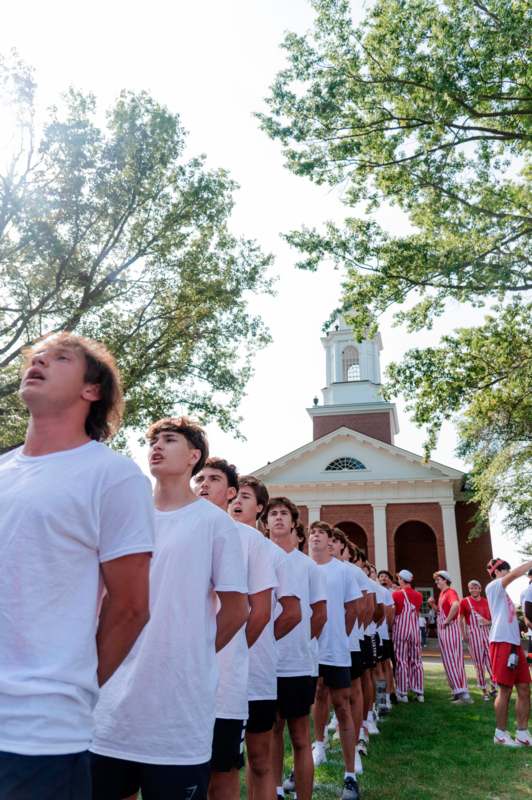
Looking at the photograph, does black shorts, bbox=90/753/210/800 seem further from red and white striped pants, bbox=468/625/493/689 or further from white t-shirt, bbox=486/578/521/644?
red and white striped pants, bbox=468/625/493/689

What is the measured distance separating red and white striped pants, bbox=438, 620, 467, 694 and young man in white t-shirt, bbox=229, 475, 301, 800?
28.2 ft

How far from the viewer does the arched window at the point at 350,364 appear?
38.5 m

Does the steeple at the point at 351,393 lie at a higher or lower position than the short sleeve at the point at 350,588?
higher

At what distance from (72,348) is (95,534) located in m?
0.76

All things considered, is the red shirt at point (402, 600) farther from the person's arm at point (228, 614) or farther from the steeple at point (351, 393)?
the steeple at point (351, 393)

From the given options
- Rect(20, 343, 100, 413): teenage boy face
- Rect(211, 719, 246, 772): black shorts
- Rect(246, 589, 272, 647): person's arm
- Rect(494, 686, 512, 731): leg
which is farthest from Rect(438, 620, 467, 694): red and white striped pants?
Rect(20, 343, 100, 413): teenage boy face

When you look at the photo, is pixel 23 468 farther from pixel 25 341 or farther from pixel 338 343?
pixel 338 343

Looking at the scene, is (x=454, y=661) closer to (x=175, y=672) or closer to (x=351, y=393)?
(x=175, y=672)

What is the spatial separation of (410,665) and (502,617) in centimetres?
465

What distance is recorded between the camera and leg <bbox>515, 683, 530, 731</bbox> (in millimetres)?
7672

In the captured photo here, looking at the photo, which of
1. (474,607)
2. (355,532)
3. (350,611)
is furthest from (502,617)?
(355,532)

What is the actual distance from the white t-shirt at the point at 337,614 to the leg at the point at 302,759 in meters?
1.41

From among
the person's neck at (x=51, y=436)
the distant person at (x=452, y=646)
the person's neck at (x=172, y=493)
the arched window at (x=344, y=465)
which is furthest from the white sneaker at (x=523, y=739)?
the arched window at (x=344, y=465)

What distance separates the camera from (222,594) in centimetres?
280
